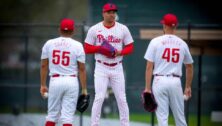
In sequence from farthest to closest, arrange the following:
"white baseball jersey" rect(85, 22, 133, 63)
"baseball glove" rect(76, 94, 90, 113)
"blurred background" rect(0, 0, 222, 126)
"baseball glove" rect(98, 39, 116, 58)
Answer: "blurred background" rect(0, 0, 222, 126)
"white baseball jersey" rect(85, 22, 133, 63)
"baseball glove" rect(76, 94, 90, 113)
"baseball glove" rect(98, 39, 116, 58)

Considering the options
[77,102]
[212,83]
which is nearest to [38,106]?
[212,83]

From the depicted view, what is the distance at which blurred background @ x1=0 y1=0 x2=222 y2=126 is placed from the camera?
1722cm

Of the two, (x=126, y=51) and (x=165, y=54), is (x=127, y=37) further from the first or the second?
(x=165, y=54)

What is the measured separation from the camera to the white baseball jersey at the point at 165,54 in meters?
12.2

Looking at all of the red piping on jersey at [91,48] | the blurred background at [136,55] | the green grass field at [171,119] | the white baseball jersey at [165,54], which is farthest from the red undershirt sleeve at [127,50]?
the green grass field at [171,119]

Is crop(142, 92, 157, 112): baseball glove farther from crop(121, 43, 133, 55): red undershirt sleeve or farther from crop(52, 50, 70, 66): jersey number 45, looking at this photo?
crop(52, 50, 70, 66): jersey number 45

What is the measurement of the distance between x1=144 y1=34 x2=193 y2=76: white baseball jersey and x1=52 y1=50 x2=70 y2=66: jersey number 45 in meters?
1.14

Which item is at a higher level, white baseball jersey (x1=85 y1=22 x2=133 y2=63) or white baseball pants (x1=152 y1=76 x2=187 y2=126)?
white baseball jersey (x1=85 y1=22 x2=133 y2=63)

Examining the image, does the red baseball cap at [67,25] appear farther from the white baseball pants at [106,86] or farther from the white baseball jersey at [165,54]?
the white baseball jersey at [165,54]

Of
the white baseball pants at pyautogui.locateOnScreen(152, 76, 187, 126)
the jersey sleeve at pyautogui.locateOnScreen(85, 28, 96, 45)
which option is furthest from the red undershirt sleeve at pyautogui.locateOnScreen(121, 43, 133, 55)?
the white baseball pants at pyautogui.locateOnScreen(152, 76, 187, 126)

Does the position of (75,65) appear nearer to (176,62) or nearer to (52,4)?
(176,62)

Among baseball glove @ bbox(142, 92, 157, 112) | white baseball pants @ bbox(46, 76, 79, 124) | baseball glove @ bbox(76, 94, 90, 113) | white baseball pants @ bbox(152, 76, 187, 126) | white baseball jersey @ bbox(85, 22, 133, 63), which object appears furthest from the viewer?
white baseball jersey @ bbox(85, 22, 133, 63)

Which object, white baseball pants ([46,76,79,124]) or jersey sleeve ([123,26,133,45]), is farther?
jersey sleeve ([123,26,133,45])

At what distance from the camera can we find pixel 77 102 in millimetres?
13023
